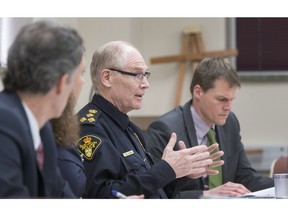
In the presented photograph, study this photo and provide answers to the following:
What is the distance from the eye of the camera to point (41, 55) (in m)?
1.49

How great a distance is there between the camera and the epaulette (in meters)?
2.38

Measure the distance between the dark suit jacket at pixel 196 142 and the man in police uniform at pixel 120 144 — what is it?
315mm

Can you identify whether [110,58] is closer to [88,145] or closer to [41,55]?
[88,145]

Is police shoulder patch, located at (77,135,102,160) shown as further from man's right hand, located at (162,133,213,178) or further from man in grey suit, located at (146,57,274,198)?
man in grey suit, located at (146,57,274,198)

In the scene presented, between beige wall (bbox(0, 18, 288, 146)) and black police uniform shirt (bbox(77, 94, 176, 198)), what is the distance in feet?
11.8

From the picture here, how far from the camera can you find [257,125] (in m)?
6.14

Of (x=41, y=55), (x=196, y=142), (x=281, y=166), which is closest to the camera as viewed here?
(x=41, y=55)

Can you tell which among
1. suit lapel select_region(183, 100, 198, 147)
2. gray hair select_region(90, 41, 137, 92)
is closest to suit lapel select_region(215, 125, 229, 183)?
suit lapel select_region(183, 100, 198, 147)

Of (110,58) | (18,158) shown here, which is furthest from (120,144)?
(18,158)

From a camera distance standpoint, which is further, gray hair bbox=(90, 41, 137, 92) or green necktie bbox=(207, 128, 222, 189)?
green necktie bbox=(207, 128, 222, 189)

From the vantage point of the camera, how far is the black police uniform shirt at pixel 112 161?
2.26 meters

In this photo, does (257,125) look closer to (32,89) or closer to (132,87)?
(132,87)

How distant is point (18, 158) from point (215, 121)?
1751 millimetres
